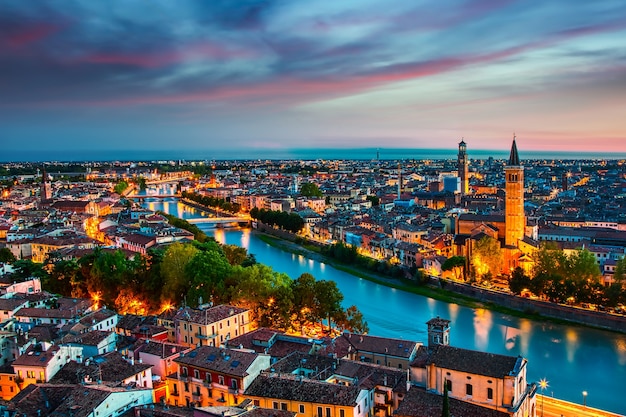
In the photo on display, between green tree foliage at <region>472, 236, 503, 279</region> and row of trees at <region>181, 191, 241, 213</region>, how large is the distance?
66.2 feet

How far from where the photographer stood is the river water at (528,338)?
948 centimetres

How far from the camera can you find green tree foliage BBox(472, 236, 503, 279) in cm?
Result: 1585

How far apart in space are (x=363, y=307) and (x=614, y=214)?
1474 cm

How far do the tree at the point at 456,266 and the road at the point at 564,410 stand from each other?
8.14m

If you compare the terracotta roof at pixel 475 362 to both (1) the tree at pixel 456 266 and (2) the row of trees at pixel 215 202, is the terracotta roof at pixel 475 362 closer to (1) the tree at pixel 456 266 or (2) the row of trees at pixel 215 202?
(1) the tree at pixel 456 266

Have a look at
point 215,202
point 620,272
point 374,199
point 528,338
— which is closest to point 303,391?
point 528,338

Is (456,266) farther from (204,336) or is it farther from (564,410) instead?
(204,336)

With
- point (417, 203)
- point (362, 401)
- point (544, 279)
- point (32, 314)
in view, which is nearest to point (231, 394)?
point (362, 401)

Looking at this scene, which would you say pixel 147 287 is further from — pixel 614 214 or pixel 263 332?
pixel 614 214

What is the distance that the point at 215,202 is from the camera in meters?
36.6

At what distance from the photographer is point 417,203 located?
32094 mm

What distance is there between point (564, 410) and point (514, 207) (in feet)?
34.7

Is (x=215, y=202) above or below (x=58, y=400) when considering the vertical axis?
below

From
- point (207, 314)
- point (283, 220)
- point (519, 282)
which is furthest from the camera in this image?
point (283, 220)
